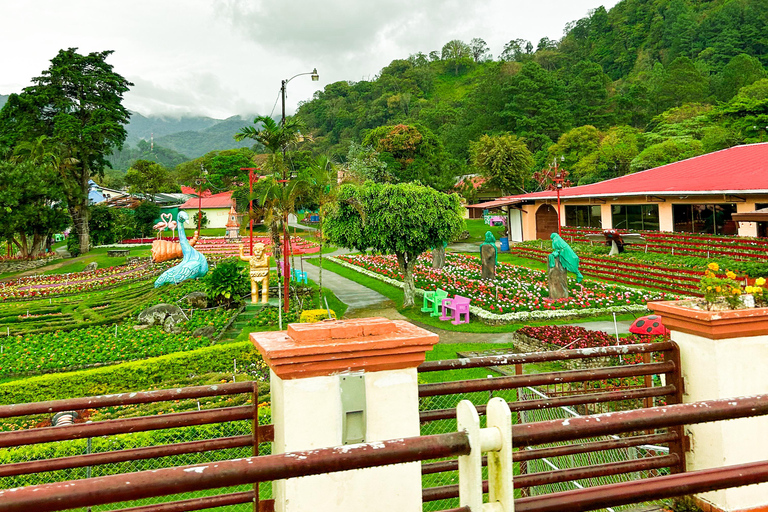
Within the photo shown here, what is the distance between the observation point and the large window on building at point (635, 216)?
87.4ft

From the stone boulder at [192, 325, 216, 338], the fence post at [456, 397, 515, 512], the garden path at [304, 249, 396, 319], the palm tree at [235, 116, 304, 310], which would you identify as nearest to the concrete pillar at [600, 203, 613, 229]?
the garden path at [304, 249, 396, 319]

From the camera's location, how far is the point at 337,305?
64.0 feet

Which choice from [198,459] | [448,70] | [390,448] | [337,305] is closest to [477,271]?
[337,305]

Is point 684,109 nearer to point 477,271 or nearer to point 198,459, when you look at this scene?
point 477,271

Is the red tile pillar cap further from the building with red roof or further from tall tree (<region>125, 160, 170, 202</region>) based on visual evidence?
tall tree (<region>125, 160, 170, 202</region>)

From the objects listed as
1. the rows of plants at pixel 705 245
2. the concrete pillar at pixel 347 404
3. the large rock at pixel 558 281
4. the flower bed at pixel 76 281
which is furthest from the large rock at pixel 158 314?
the rows of plants at pixel 705 245

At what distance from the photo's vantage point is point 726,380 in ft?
10.9

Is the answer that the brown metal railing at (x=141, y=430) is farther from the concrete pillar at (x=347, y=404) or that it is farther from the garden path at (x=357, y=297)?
the garden path at (x=357, y=297)

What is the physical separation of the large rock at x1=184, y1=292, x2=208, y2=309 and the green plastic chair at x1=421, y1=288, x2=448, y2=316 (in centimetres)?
760

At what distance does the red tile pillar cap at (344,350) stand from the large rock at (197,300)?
1699cm

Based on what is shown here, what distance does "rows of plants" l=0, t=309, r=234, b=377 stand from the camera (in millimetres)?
13117

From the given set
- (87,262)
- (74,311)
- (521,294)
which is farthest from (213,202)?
(521,294)

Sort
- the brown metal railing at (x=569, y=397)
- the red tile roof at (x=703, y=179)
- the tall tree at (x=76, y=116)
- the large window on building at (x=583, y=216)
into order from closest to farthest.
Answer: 1. the brown metal railing at (x=569, y=397)
2. the red tile roof at (x=703, y=179)
3. the large window on building at (x=583, y=216)
4. the tall tree at (x=76, y=116)

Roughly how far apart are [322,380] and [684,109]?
54.3m
